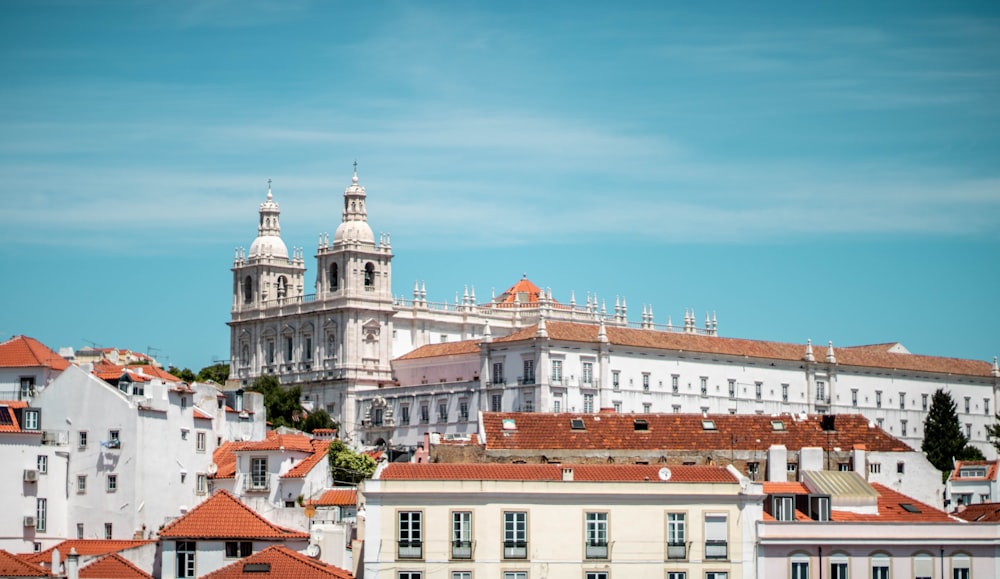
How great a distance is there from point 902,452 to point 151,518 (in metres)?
29.8

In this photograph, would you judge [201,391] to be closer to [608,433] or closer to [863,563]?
[608,433]

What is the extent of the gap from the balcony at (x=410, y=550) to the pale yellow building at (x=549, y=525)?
1.1 inches

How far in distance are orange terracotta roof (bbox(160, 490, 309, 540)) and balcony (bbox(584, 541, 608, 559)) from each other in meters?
11.1

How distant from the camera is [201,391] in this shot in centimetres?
9962

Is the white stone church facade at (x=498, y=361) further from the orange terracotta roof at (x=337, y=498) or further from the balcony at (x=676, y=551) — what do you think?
the balcony at (x=676, y=551)

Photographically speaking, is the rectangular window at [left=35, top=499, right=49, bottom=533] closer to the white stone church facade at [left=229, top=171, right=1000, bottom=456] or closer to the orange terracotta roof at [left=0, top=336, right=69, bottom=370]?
the orange terracotta roof at [left=0, top=336, right=69, bottom=370]

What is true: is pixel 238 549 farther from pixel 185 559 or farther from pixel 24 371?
pixel 24 371

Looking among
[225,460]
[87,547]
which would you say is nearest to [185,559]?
[87,547]

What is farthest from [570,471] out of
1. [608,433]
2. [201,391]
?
[201,391]

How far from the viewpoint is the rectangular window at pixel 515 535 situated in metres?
61.3

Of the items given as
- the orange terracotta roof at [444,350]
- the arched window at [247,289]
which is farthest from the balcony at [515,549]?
the arched window at [247,289]

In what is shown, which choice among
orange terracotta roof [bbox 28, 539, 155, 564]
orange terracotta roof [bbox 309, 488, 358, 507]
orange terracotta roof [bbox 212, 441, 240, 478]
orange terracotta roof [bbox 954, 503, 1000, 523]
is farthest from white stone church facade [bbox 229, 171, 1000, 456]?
orange terracotta roof [bbox 28, 539, 155, 564]

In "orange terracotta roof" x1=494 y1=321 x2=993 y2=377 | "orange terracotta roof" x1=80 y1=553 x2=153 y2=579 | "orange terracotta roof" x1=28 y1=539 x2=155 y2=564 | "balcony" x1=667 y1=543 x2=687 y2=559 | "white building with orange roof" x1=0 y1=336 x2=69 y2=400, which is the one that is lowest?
"orange terracotta roof" x1=80 y1=553 x2=153 y2=579

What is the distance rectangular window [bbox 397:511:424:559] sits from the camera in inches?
2382
